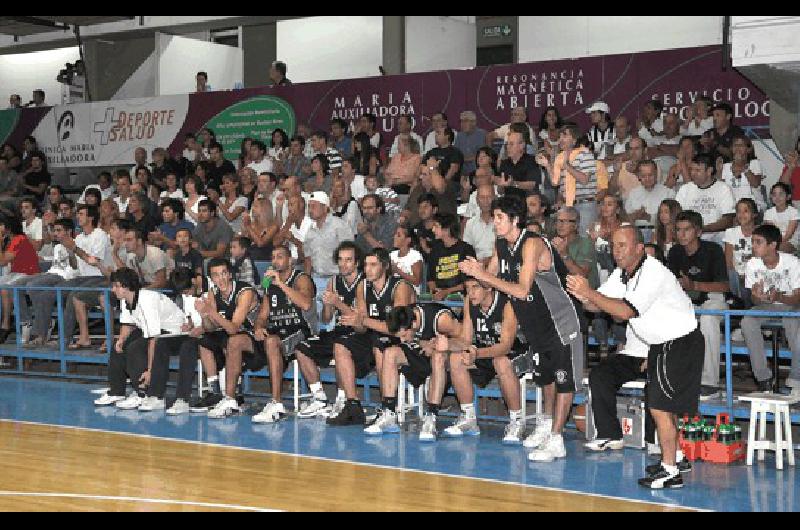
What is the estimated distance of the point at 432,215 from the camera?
11.4m

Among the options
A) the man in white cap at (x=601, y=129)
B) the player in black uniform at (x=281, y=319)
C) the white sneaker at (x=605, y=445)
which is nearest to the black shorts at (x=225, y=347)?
the player in black uniform at (x=281, y=319)

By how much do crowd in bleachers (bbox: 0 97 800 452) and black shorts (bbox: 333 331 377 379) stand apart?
2.05ft

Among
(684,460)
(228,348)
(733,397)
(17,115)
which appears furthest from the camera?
(17,115)

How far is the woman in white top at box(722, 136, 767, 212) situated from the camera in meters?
11.3

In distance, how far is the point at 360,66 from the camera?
2111 centimetres

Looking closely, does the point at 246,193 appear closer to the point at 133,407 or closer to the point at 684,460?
the point at 133,407

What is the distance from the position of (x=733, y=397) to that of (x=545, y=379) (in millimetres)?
1649

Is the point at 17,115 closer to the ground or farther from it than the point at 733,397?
farther from it

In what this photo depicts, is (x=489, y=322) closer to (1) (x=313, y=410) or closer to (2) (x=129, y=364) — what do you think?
(1) (x=313, y=410)


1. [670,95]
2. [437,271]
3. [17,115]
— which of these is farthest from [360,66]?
[437,271]

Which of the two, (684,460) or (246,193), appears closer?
(684,460)

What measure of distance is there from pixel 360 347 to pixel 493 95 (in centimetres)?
573

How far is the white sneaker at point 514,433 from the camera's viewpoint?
903 centimetres

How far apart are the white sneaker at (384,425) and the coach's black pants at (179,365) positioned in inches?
84.8
